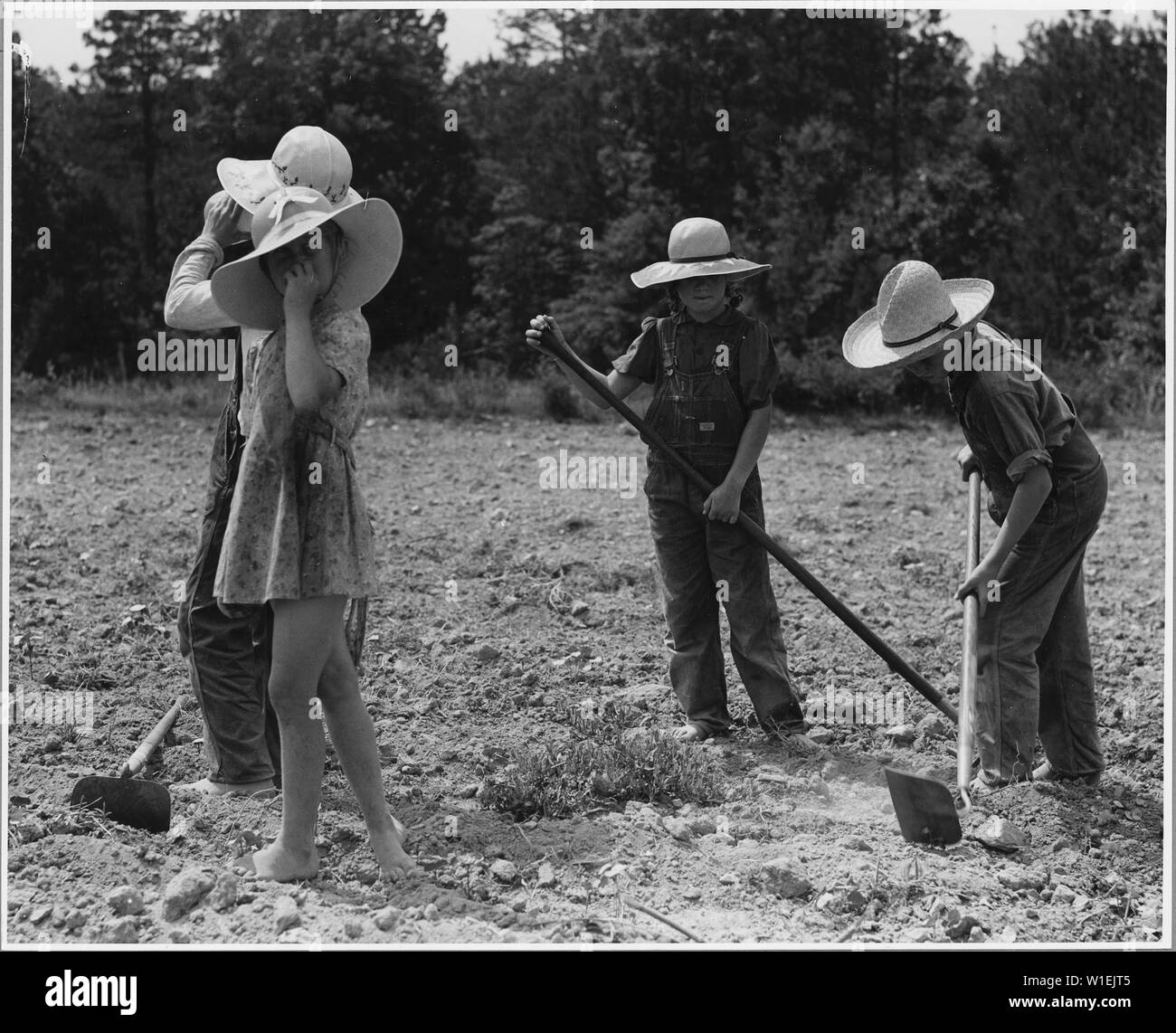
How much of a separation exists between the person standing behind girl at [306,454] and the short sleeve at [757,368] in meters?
1.68

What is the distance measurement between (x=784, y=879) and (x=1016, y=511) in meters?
1.32

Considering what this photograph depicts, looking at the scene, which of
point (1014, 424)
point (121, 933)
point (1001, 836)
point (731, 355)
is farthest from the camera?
point (731, 355)

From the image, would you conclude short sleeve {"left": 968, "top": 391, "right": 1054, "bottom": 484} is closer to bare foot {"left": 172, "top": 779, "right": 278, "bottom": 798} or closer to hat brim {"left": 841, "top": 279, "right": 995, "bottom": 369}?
hat brim {"left": 841, "top": 279, "right": 995, "bottom": 369}

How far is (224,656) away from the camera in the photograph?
13.8 feet

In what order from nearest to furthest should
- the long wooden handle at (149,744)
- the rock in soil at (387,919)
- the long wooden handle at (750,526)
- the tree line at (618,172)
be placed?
the rock in soil at (387,919), the long wooden handle at (149,744), the long wooden handle at (750,526), the tree line at (618,172)

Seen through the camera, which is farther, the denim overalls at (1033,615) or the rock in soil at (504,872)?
the denim overalls at (1033,615)

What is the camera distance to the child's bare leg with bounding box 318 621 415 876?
346 centimetres

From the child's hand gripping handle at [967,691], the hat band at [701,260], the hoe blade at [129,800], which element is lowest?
the hoe blade at [129,800]

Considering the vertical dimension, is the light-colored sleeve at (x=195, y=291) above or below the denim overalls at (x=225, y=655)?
above

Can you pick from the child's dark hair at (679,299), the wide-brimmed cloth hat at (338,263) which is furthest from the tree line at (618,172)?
the wide-brimmed cloth hat at (338,263)

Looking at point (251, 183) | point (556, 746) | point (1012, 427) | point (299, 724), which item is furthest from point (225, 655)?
point (1012, 427)

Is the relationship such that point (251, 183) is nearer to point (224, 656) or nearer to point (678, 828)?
point (224, 656)

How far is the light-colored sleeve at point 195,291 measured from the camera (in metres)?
3.87

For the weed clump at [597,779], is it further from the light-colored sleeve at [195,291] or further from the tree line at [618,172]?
the tree line at [618,172]
